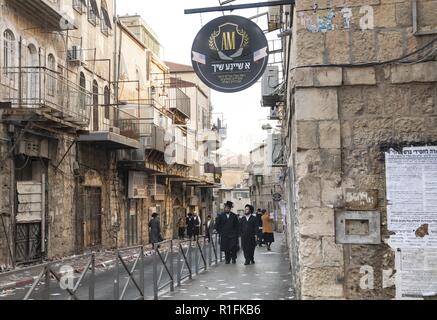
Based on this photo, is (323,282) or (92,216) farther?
(92,216)

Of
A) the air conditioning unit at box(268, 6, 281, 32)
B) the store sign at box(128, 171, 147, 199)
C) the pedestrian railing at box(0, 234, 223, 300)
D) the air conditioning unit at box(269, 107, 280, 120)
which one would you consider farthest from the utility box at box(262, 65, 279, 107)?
the store sign at box(128, 171, 147, 199)

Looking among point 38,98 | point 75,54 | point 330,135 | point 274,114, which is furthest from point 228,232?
point 274,114

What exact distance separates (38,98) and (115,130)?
7992 millimetres

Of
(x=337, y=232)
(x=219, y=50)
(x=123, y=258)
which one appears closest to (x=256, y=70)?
(x=219, y=50)

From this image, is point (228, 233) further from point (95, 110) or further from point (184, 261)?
point (95, 110)

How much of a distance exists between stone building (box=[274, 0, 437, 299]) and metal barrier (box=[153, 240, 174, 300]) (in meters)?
5.10

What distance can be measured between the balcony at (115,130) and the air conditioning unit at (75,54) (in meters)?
2.62

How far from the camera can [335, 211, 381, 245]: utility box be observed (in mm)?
5719

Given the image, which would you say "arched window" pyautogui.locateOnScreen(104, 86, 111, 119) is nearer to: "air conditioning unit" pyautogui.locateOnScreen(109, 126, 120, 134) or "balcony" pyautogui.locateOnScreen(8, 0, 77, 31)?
"air conditioning unit" pyautogui.locateOnScreen(109, 126, 120, 134)

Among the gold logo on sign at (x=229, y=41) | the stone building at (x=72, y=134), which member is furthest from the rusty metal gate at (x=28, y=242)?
the gold logo on sign at (x=229, y=41)

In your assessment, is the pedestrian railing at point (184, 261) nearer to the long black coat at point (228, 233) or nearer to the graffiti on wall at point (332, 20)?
the long black coat at point (228, 233)

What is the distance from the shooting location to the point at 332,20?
5.87 m
